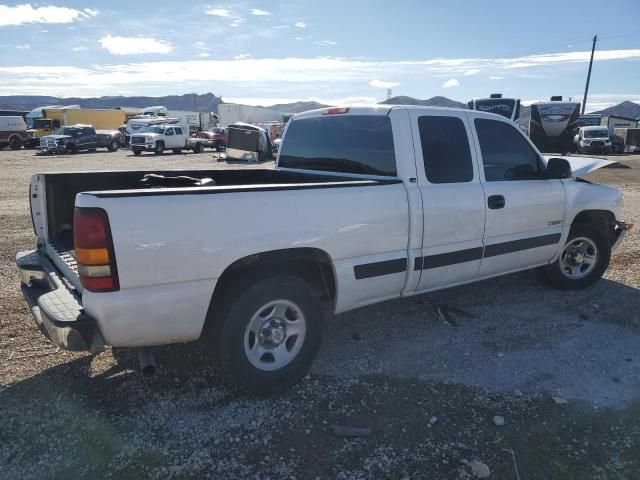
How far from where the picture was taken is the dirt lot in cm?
277

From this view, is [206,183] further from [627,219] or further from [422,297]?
[627,219]

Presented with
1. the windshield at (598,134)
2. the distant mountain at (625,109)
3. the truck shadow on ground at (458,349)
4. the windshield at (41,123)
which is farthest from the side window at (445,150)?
the distant mountain at (625,109)

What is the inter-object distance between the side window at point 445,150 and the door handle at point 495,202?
263 millimetres

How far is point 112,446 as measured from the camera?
288 cm

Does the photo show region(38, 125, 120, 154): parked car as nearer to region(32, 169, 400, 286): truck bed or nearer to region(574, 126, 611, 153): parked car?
region(32, 169, 400, 286): truck bed

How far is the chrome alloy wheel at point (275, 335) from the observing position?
3322 millimetres

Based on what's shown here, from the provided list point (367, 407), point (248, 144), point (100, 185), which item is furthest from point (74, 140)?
point (367, 407)

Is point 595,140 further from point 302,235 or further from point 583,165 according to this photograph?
point 302,235

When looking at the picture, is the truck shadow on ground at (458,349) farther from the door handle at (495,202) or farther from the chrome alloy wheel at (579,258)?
the door handle at (495,202)

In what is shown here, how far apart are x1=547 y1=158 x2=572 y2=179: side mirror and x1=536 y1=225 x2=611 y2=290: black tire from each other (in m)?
0.84

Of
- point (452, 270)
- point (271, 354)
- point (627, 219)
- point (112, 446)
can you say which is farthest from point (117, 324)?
point (627, 219)

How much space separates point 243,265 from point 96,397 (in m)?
1.38

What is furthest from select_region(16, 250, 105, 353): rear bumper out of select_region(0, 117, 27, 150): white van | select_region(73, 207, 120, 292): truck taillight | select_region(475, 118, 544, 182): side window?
select_region(0, 117, 27, 150): white van

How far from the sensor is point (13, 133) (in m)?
36.4
